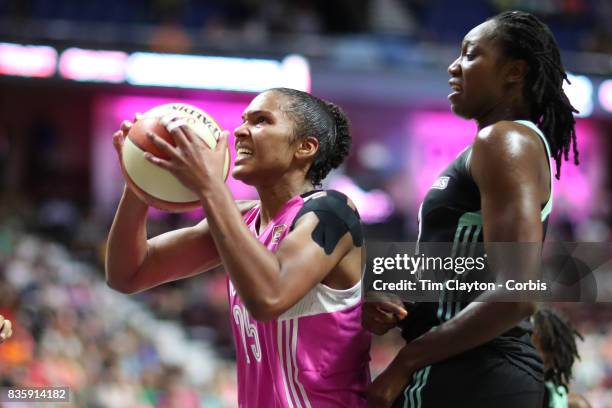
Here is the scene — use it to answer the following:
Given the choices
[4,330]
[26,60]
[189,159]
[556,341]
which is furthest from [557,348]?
[26,60]

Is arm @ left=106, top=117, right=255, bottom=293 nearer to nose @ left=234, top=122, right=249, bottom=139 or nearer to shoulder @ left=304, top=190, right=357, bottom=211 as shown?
nose @ left=234, top=122, right=249, bottom=139

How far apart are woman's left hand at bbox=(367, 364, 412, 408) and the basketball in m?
0.76

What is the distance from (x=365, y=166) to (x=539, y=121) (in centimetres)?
1352

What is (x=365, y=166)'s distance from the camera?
16500 millimetres

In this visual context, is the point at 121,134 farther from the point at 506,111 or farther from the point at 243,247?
the point at 506,111

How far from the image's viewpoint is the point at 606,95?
1448 cm

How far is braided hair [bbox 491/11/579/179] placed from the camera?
9.47 ft

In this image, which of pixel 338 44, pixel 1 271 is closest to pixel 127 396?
pixel 1 271

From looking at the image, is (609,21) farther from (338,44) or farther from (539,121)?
(539,121)

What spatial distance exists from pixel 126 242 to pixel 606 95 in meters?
12.7

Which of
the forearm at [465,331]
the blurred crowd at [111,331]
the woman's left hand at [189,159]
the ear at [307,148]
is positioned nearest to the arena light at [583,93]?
the blurred crowd at [111,331]

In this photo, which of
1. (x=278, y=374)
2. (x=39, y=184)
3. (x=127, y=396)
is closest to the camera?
(x=278, y=374)

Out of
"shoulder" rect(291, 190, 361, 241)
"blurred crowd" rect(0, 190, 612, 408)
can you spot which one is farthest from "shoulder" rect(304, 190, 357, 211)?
"blurred crowd" rect(0, 190, 612, 408)

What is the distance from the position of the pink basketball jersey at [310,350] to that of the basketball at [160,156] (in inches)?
13.0
